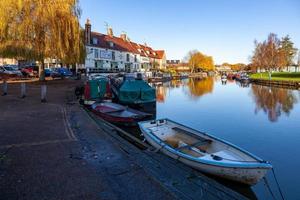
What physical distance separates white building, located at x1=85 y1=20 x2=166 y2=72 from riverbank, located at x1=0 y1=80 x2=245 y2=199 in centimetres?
3768

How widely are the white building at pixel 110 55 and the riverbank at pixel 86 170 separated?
37677mm

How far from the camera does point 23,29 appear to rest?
26.0 m

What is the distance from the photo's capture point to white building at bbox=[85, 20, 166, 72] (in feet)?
176

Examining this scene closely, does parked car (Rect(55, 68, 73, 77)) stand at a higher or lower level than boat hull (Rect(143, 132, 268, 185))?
higher

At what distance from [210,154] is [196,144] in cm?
112

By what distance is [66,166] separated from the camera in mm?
6711

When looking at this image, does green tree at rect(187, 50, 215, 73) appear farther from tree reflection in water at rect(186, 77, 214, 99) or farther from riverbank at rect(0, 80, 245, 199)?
riverbank at rect(0, 80, 245, 199)

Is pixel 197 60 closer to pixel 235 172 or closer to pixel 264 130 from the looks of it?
pixel 264 130

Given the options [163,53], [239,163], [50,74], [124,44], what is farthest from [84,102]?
[163,53]

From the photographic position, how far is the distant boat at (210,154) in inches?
283

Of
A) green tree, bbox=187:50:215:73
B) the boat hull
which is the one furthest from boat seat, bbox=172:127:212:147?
green tree, bbox=187:50:215:73

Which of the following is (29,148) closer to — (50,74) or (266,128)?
(266,128)

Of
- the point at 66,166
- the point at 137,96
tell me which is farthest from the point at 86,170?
the point at 137,96

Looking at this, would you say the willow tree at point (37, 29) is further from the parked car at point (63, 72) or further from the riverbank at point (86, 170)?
the riverbank at point (86, 170)
